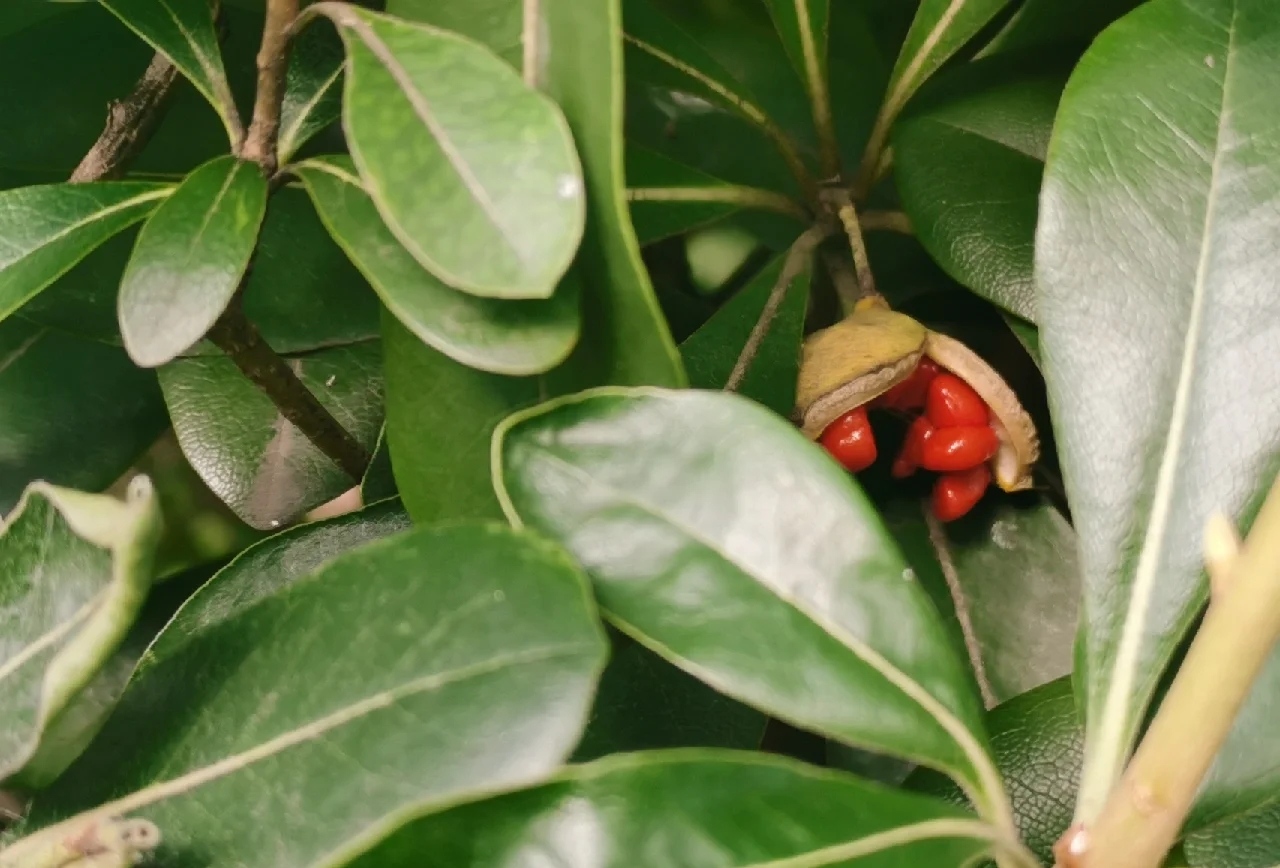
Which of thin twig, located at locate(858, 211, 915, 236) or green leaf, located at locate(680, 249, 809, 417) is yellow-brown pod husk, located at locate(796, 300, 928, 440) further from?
thin twig, located at locate(858, 211, 915, 236)

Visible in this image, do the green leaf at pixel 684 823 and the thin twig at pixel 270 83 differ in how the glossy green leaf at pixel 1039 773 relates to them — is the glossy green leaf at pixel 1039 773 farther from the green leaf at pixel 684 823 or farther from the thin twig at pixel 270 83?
the thin twig at pixel 270 83

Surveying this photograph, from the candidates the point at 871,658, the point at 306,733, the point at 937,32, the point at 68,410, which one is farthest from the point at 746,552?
the point at 68,410

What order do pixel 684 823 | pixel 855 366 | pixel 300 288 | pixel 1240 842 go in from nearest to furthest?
pixel 684 823, pixel 1240 842, pixel 855 366, pixel 300 288

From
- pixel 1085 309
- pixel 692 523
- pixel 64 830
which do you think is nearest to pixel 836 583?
pixel 692 523

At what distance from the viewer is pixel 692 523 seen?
0.43 m

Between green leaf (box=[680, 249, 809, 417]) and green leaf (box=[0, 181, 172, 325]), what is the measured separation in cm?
31

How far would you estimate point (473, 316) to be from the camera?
433 mm

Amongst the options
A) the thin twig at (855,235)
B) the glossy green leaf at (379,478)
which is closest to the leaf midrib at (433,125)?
the glossy green leaf at (379,478)

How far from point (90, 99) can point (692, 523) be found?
52 cm

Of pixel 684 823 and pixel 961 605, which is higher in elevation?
pixel 684 823

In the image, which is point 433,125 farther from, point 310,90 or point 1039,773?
point 1039,773

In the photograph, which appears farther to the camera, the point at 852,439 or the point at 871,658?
the point at 852,439

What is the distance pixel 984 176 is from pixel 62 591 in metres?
0.52

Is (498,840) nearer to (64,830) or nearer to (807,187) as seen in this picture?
(64,830)
